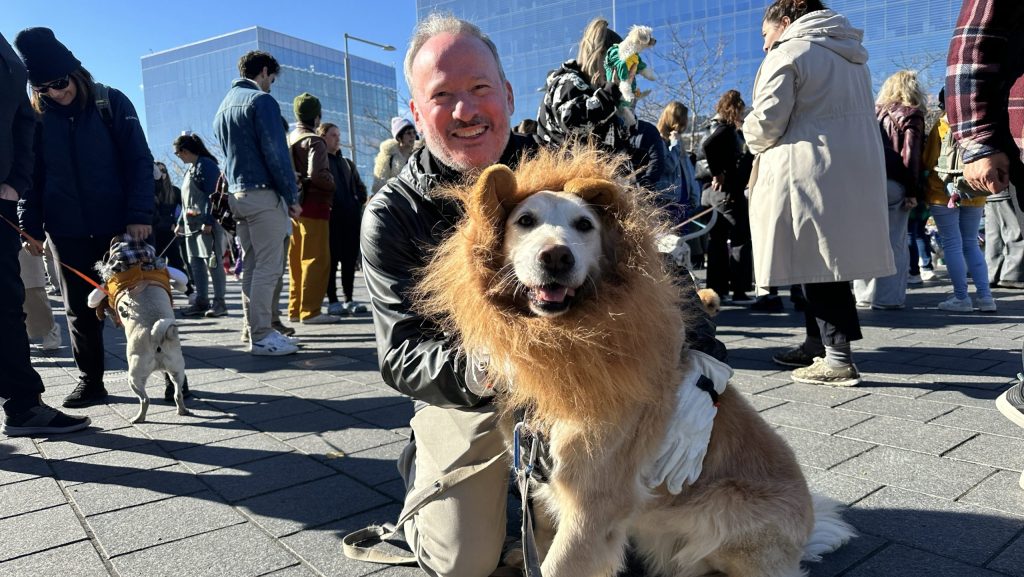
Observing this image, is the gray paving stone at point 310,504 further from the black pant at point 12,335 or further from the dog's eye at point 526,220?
the black pant at point 12,335

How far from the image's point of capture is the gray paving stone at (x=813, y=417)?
11.2ft

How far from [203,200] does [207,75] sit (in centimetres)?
6762

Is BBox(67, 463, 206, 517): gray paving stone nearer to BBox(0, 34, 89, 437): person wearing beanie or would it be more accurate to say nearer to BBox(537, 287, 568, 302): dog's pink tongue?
BBox(0, 34, 89, 437): person wearing beanie

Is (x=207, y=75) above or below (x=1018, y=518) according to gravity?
above

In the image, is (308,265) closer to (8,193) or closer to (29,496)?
(8,193)

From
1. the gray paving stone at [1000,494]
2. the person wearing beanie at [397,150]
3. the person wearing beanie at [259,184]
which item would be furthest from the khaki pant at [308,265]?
the gray paving stone at [1000,494]

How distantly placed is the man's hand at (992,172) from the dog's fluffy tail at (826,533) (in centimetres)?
145

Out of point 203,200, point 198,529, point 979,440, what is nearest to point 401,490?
point 198,529

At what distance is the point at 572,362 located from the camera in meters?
1.65

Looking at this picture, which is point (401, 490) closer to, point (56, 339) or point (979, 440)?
point (979, 440)

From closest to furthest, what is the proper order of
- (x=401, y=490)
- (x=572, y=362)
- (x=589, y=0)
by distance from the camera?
(x=572, y=362) → (x=401, y=490) → (x=589, y=0)

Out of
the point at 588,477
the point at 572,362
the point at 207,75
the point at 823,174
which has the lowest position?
the point at 588,477

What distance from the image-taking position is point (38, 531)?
2.50 m

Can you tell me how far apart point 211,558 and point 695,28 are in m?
36.2
